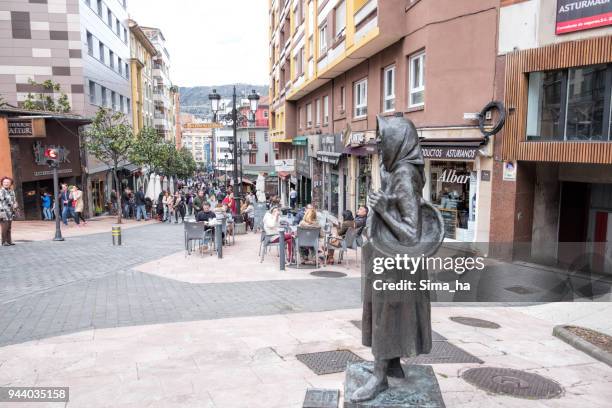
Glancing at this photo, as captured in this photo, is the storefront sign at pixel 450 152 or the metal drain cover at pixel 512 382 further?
the storefront sign at pixel 450 152

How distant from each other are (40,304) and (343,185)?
650 inches

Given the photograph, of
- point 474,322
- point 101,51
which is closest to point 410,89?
point 474,322

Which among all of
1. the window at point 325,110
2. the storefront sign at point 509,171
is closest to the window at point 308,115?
the window at point 325,110

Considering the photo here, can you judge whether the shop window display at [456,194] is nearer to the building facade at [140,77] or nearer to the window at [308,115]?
the window at [308,115]

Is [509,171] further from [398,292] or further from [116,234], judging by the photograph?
[116,234]

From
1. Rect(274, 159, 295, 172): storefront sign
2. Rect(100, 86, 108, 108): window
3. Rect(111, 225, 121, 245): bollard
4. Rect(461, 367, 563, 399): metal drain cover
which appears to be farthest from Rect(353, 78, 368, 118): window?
Rect(100, 86, 108, 108): window

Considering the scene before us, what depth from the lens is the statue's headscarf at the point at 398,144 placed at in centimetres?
353

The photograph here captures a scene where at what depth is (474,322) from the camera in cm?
750

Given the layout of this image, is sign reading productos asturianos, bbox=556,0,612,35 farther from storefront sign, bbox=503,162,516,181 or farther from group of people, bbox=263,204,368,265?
group of people, bbox=263,204,368,265

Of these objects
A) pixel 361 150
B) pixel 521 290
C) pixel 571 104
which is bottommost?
pixel 521 290

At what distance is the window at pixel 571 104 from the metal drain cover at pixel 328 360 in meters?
8.09

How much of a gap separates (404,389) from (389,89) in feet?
48.3

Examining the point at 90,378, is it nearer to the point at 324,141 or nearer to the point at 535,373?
the point at 535,373

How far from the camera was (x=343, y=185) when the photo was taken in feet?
75.5
